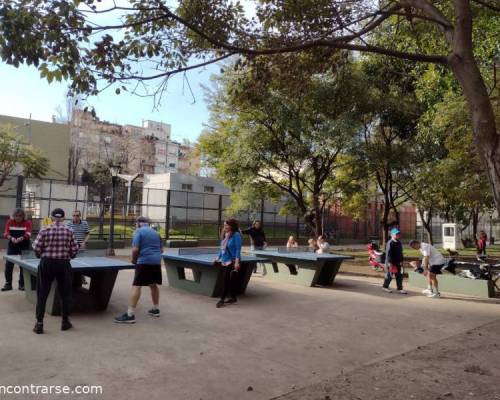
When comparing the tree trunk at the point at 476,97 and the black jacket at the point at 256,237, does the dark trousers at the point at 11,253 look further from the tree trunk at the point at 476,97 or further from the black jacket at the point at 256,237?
the tree trunk at the point at 476,97

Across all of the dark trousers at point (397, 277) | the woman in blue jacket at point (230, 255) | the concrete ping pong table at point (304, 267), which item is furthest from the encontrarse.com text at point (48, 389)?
the dark trousers at point (397, 277)

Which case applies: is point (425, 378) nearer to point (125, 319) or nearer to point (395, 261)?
point (125, 319)

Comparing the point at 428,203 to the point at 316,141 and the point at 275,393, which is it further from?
the point at 275,393

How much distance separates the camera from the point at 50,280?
5969 millimetres

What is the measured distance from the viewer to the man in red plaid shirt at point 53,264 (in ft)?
19.3

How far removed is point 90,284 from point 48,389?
3.55m

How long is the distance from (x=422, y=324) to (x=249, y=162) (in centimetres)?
1064

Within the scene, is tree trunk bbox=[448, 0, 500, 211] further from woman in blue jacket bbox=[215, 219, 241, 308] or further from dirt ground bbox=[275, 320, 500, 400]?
woman in blue jacket bbox=[215, 219, 241, 308]

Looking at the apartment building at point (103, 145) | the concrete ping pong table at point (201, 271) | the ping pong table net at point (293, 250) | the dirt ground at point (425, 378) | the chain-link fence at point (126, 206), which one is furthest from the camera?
the apartment building at point (103, 145)

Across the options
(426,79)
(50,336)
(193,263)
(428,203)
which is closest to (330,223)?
(428,203)

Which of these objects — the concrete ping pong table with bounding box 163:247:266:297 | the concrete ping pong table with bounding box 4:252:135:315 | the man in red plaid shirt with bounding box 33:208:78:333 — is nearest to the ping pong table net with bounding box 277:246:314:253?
the concrete ping pong table with bounding box 163:247:266:297

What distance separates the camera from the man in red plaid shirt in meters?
5.89

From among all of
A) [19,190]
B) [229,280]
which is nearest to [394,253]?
[229,280]

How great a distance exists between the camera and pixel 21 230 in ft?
29.3
